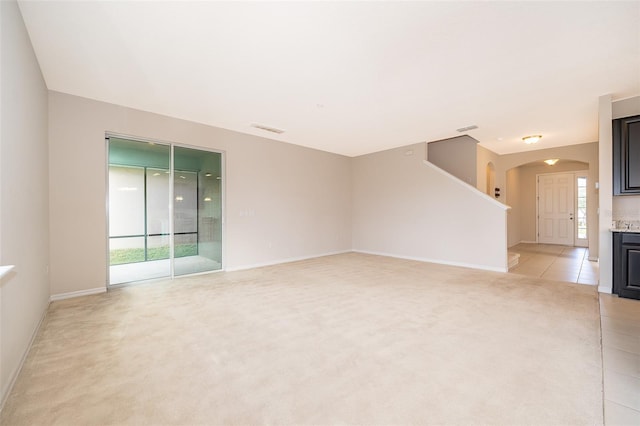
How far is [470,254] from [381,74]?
4351 mm

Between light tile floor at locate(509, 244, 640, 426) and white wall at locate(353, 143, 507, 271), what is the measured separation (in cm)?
86

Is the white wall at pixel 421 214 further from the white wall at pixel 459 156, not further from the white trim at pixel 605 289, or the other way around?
the white trim at pixel 605 289

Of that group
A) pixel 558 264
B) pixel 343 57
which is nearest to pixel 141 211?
pixel 343 57

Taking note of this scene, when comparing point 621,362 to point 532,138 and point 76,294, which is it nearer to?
point 532,138

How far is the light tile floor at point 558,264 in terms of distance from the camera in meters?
4.90

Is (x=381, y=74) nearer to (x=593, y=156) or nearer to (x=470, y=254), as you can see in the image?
(x=470, y=254)

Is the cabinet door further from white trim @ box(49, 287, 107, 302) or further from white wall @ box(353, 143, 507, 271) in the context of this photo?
white trim @ box(49, 287, 107, 302)

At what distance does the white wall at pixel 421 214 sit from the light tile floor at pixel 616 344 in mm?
859

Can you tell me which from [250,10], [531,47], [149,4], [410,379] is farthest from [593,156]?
[149,4]

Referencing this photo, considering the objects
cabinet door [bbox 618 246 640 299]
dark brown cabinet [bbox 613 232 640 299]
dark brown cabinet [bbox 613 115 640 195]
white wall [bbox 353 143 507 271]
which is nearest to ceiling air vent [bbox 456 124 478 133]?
white wall [bbox 353 143 507 271]

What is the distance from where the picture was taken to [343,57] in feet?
9.45

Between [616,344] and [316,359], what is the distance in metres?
2.69

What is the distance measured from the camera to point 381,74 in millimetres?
3232

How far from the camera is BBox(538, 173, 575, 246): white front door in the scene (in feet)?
28.1
